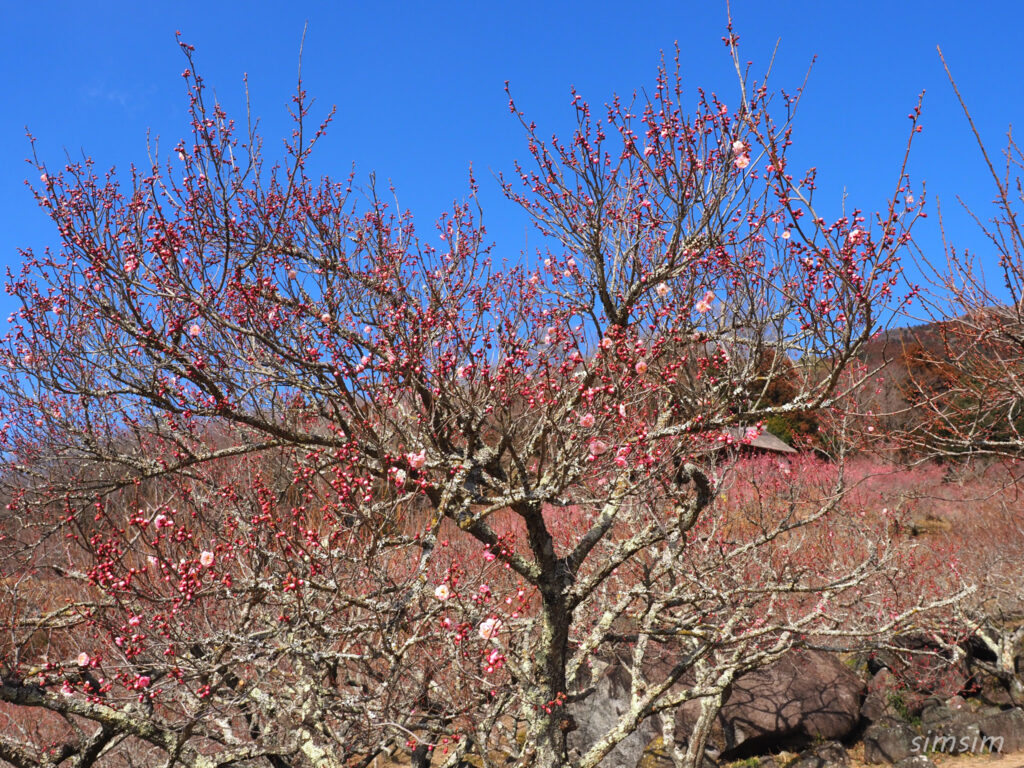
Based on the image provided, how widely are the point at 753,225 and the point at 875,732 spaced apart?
28.9 feet

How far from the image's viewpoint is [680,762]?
7.68m

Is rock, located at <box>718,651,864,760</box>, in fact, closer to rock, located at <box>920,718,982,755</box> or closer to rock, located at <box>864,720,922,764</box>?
rock, located at <box>864,720,922,764</box>

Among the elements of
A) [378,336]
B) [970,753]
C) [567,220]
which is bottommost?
[970,753]

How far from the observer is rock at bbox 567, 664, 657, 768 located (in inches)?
382

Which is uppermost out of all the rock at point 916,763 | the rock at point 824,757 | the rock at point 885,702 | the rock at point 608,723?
the rock at point 608,723

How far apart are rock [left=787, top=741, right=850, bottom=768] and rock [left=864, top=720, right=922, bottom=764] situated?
388mm

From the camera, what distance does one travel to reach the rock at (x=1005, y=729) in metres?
10.0

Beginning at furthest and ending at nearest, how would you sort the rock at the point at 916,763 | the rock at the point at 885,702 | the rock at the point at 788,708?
the rock at the point at 885,702 → the rock at the point at 788,708 → the rock at the point at 916,763

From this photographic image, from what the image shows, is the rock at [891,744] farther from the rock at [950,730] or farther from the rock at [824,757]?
the rock at [824,757]

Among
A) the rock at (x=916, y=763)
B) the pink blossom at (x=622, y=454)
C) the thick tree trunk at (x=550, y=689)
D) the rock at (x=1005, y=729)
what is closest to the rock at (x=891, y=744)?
the rock at (x=916, y=763)

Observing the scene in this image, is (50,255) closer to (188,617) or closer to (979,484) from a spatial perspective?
(188,617)

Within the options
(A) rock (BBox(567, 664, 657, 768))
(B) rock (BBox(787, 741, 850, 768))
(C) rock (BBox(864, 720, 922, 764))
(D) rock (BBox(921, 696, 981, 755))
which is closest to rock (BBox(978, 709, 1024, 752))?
(D) rock (BBox(921, 696, 981, 755))

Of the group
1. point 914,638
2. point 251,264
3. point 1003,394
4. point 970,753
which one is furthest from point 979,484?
point 251,264

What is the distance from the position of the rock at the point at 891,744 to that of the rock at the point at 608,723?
3.21 m
